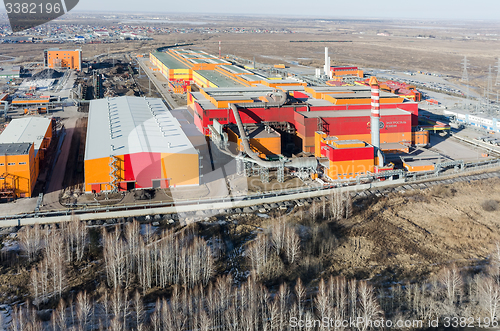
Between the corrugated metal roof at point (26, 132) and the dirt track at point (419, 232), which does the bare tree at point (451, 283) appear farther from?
the corrugated metal roof at point (26, 132)

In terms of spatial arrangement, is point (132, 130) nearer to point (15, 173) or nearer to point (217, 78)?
point (15, 173)

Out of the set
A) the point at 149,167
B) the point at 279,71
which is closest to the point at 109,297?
the point at 149,167

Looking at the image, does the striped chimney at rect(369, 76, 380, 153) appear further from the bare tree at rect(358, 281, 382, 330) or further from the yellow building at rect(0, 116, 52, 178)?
the yellow building at rect(0, 116, 52, 178)

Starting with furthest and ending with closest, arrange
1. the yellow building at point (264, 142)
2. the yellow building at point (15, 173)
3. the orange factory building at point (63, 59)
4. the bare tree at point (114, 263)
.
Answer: the orange factory building at point (63, 59) < the yellow building at point (264, 142) < the yellow building at point (15, 173) < the bare tree at point (114, 263)

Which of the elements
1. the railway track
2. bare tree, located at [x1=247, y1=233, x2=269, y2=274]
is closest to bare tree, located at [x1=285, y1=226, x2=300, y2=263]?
bare tree, located at [x1=247, y1=233, x2=269, y2=274]

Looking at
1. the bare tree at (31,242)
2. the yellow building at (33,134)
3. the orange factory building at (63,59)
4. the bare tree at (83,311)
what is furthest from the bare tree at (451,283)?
the orange factory building at (63,59)

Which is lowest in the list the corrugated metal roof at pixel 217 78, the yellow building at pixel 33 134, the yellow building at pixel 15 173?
the yellow building at pixel 15 173

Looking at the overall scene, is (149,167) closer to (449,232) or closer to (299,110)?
(299,110)

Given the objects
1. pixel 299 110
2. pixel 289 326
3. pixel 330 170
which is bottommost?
pixel 289 326
